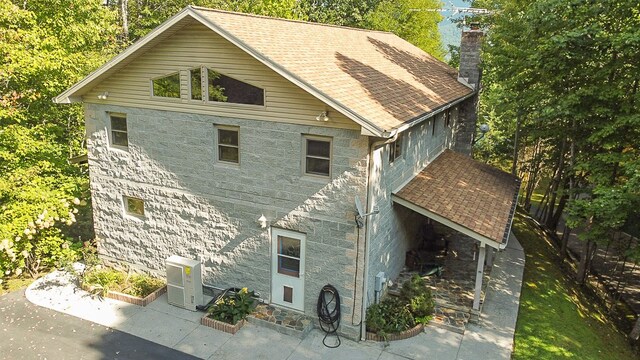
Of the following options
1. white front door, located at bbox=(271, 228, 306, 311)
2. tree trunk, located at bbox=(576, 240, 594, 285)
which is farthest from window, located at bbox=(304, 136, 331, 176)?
tree trunk, located at bbox=(576, 240, 594, 285)

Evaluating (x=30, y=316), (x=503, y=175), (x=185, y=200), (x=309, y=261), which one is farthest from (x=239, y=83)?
(x=503, y=175)

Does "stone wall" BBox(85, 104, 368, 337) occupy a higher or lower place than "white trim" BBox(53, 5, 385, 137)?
lower

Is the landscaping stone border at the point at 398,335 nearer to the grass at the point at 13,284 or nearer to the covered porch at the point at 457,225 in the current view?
the covered porch at the point at 457,225

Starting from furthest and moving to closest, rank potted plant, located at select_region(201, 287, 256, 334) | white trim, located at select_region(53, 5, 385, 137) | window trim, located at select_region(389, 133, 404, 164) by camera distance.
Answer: window trim, located at select_region(389, 133, 404, 164) < potted plant, located at select_region(201, 287, 256, 334) < white trim, located at select_region(53, 5, 385, 137)

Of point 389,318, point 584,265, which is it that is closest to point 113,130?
point 389,318

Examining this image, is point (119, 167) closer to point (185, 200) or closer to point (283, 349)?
point (185, 200)

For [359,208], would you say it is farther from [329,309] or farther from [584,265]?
[584,265]

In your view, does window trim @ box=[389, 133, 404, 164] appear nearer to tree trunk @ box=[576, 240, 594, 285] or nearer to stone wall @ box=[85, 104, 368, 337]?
stone wall @ box=[85, 104, 368, 337]

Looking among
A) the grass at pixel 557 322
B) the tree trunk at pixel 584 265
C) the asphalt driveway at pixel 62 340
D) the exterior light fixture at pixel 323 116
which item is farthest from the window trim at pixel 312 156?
the tree trunk at pixel 584 265
